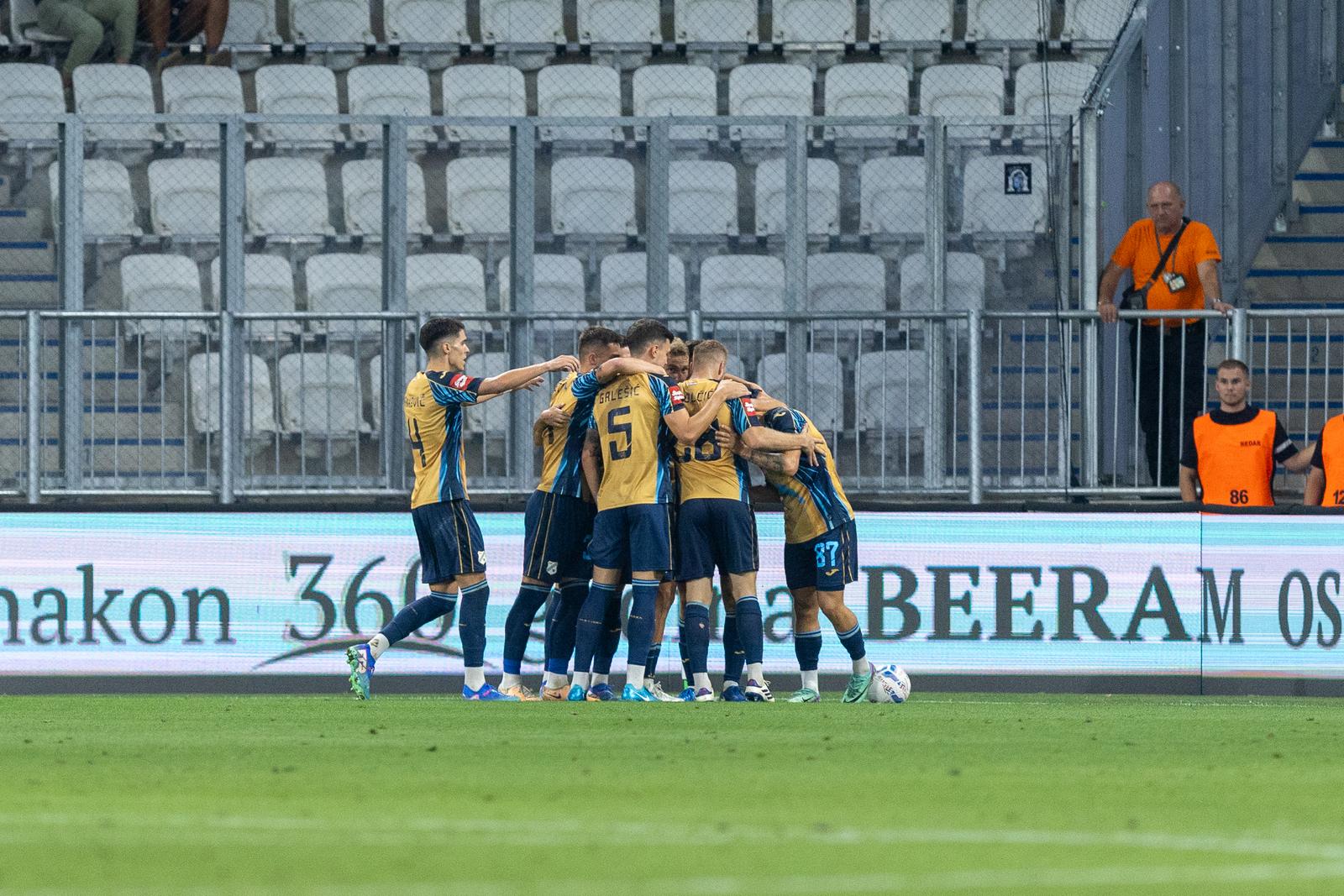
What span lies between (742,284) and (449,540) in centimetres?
367

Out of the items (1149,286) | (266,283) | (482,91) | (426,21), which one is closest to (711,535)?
(1149,286)

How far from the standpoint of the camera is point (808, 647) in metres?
10.4

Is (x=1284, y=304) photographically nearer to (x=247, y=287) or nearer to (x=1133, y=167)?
(x=1133, y=167)

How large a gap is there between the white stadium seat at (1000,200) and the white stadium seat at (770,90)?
3.67 metres

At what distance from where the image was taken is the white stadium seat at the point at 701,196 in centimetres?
1309

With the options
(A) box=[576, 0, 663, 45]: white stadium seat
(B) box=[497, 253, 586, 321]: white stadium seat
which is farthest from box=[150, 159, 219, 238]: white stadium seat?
(A) box=[576, 0, 663, 45]: white stadium seat

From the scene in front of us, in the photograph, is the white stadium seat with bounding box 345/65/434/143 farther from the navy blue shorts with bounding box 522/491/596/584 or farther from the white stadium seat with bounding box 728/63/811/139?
the navy blue shorts with bounding box 522/491/596/584

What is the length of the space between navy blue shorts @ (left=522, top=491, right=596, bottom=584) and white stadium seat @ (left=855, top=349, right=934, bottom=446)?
110 inches

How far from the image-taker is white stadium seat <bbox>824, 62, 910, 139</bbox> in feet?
54.2

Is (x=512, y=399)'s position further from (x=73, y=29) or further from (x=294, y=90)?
(x=73, y=29)

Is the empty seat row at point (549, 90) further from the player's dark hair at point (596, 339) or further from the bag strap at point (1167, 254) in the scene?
the player's dark hair at point (596, 339)

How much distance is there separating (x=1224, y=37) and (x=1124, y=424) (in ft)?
10.2

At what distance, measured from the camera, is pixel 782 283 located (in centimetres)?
1313

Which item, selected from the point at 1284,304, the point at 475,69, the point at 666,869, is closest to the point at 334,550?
the point at 475,69
